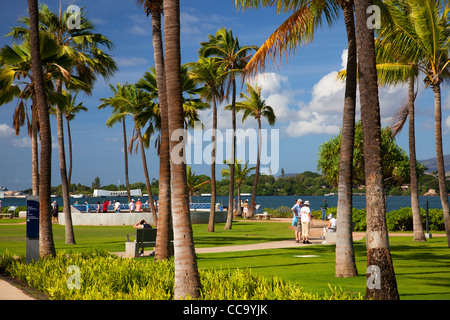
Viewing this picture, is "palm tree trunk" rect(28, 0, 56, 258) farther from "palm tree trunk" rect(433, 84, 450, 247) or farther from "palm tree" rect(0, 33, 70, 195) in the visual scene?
"palm tree trunk" rect(433, 84, 450, 247)

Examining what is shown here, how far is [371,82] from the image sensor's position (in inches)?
333

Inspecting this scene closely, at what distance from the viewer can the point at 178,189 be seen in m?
8.16

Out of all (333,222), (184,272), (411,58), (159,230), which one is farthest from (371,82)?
(333,222)

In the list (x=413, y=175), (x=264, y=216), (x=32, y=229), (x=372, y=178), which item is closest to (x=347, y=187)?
(x=372, y=178)

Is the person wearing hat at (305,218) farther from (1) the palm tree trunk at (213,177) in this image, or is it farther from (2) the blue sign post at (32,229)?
(2) the blue sign post at (32,229)

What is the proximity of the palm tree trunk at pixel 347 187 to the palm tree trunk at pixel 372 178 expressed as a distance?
10.2 feet

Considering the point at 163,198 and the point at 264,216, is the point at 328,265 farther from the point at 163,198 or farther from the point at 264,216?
the point at 264,216

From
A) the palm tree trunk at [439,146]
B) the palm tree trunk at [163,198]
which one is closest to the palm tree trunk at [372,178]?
the palm tree trunk at [163,198]

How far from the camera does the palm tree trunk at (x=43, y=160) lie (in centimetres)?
1345

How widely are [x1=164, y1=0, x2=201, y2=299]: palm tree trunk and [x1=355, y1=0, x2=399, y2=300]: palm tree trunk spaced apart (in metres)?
2.99

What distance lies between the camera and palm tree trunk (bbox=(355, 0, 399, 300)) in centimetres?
775

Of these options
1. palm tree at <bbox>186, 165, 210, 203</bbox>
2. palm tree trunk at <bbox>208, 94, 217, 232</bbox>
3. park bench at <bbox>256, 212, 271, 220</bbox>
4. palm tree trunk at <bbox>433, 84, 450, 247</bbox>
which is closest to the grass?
palm tree trunk at <bbox>433, 84, 450, 247</bbox>

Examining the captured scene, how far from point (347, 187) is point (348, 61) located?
127 inches

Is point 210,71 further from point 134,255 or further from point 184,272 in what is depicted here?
point 184,272
